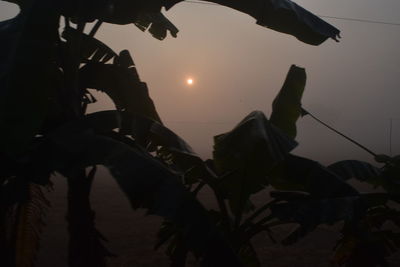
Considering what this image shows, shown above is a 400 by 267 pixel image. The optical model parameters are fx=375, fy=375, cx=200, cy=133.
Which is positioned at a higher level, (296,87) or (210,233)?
(296,87)

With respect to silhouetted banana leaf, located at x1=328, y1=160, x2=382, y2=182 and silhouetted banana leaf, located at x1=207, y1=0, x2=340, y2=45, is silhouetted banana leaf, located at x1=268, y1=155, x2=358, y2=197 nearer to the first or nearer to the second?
silhouetted banana leaf, located at x1=328, y1=160, x2=382, y2=182

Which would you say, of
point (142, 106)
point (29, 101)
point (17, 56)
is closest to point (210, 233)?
point (29, 101)

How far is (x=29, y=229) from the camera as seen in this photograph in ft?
10.8

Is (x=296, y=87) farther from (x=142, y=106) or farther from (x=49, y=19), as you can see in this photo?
(x=49, y=19)

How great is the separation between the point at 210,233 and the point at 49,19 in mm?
1590

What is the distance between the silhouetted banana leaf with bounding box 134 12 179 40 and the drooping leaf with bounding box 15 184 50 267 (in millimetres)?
2179

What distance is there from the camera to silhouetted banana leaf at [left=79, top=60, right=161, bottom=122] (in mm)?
3588

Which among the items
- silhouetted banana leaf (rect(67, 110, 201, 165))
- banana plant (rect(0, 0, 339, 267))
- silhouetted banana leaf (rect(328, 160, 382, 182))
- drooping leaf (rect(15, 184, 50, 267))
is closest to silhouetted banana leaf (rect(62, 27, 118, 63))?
banana plant (rect(0, 0, 339, 267))

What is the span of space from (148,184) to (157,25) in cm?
291

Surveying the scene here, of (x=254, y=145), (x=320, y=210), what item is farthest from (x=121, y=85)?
(x=320, y=210)

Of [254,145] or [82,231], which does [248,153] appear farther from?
[82,231]

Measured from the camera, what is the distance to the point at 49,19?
2285 millimetres

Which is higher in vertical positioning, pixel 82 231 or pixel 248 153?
pixel 248 153

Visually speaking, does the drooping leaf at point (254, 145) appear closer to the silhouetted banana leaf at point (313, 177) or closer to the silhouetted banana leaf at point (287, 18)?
the silhouetted banana leaf at point (313, 177)
